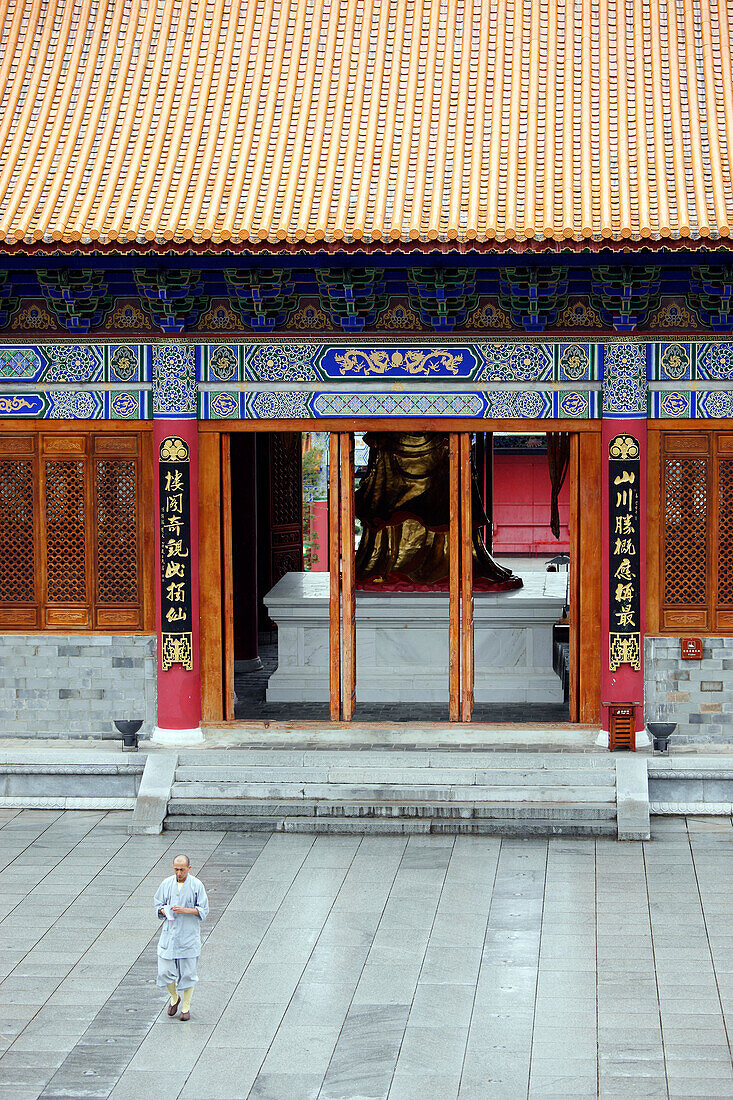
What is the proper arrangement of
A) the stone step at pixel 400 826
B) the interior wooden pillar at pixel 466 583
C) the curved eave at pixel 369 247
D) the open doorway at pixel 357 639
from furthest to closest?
the open doorway at pixel 357 639
the interior wooden pillar at pixel 466 583
the stone step at pixel 400 826
the curved eave at pixel 369 247

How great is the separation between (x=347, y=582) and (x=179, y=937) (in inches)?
224

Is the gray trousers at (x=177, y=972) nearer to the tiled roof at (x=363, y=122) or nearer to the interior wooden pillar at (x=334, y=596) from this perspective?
the interior wooden pillar at (x=334, y=596)

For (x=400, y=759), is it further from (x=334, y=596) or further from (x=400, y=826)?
(x=334, y=596)

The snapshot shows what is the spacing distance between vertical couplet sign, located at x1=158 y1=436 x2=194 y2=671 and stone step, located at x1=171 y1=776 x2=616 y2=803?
138 centimetres

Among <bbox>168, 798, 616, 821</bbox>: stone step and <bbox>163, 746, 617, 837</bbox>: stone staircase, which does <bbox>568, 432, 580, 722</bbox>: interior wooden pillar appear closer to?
<bbox>163, 746, 617, 837</bbox>: stone staircase

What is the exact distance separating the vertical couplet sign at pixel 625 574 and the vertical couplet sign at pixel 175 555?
155 inches

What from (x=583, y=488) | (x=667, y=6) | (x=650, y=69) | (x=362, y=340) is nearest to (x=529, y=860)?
(x=583, y=488)

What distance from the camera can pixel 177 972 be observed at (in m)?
8.50

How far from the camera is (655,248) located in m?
11.8

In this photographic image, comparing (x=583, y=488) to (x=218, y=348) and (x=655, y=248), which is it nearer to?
(x=655, y=248)

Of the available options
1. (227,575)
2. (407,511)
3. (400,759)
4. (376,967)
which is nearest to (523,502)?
(407,511)

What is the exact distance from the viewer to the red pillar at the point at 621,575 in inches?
513

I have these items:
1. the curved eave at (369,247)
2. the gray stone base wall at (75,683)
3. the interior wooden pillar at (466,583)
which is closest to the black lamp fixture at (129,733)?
the gray stone base wall at (75,683)

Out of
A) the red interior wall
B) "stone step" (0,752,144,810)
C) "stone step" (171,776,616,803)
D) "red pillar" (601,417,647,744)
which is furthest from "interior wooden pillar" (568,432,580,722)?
the red interior wall
